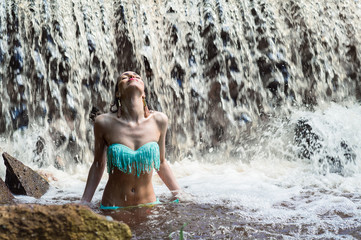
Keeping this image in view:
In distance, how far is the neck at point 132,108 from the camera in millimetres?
3363

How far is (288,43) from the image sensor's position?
26.6 ft

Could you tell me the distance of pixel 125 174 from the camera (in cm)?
330

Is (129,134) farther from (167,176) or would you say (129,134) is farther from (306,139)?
(306,139)

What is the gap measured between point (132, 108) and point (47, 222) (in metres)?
1.45

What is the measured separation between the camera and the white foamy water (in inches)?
134

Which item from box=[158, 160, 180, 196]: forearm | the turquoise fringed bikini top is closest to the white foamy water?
box=[158, 160, 180, 196]: forearm

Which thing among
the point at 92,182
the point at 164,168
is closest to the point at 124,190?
the point at 92,182

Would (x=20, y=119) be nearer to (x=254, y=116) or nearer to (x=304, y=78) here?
(x=254, y=116)

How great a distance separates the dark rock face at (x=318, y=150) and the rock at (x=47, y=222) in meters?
4.46

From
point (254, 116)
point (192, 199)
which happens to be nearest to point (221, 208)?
point (192, 199)

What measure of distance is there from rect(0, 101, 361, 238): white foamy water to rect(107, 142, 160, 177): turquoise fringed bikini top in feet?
2.20

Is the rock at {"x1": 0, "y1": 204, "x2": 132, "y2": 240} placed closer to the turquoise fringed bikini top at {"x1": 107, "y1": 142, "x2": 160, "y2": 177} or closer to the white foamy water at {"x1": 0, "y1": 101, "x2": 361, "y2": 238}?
the turquoise fringed bikini top at {"x1": 107, "y1": 142, "x2": 160, "y2": 177}

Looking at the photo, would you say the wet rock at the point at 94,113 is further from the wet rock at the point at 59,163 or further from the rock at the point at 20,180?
the rock at the point at 20,180

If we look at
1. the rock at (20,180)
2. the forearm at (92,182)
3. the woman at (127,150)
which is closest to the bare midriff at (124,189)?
the woman at (127,150)
